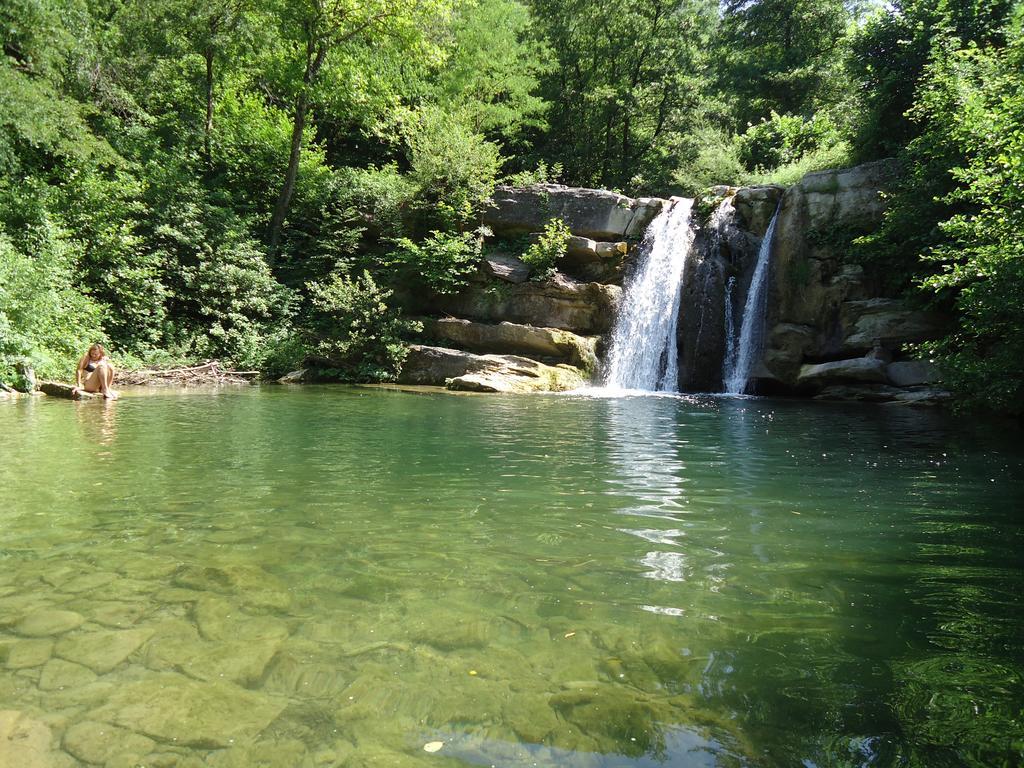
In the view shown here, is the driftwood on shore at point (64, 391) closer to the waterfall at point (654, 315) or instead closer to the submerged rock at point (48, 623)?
the submerged rock at point (48, 623)

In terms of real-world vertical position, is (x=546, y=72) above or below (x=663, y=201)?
above

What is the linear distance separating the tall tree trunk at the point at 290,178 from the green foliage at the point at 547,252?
8.47 meters

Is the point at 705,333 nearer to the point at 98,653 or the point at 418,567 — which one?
the point at 418,567

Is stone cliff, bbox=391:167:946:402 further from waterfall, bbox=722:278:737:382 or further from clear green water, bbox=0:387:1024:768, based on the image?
clear green water, bbox=0:387:1024:768

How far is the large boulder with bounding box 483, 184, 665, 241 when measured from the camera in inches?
805

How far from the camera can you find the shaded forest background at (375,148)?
13.6 metres

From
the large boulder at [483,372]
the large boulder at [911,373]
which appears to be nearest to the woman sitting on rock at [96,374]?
the large boulder at [483,372]

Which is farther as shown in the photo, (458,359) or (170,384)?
(458,359)

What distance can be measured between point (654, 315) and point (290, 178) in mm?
12955

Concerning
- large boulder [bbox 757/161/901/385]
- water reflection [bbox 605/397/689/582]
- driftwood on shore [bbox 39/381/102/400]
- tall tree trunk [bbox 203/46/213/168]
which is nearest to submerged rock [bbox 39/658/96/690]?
water reflection [bbox 605/397/689/582]

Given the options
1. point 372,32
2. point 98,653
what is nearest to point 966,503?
point 98,653

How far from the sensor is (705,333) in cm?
1888

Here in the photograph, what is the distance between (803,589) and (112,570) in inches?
140

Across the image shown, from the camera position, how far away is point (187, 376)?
54.4 ft
